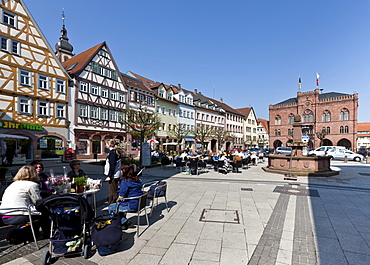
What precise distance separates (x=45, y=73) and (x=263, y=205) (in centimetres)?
2317

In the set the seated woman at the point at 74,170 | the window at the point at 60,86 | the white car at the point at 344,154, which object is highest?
the window at the point at 60,86

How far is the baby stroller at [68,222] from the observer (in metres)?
3.39

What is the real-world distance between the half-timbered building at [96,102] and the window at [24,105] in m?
4.13

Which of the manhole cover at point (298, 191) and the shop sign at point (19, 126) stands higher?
the shop sign at point (19, 126)

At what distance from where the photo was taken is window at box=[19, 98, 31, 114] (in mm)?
19431

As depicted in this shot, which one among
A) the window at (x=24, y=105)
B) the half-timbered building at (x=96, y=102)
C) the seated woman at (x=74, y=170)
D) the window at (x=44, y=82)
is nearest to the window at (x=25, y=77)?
the window at (x=44, y=82)

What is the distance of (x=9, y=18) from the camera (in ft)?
60.8

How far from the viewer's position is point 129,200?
4.51 meters

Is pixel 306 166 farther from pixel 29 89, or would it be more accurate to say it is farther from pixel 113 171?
pixel 29 89

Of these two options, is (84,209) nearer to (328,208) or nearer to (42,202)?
(42,202)

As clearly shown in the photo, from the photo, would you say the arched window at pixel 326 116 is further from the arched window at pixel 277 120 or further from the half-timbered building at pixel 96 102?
the half-timbered building at pixel 96 102

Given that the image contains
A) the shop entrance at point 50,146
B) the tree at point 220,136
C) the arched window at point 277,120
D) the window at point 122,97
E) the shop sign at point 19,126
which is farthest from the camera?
the arched window at point 277,120

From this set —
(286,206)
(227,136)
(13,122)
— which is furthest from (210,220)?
(227,136)

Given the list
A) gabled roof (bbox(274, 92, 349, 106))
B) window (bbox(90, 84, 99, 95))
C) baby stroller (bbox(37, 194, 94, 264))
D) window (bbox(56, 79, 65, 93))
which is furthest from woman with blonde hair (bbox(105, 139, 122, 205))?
gabled roof (bbox(274, 92, 349, 106))
